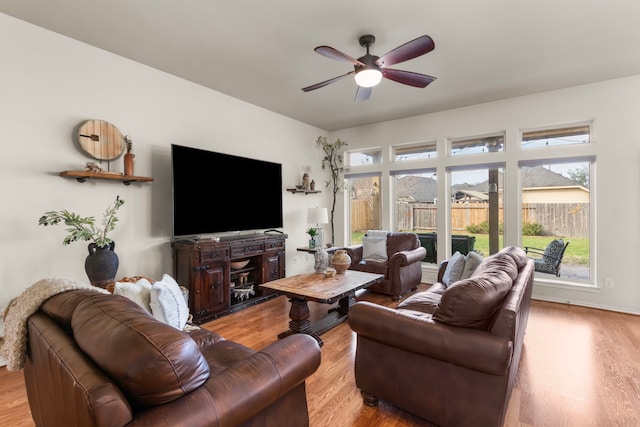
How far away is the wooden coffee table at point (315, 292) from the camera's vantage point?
2.79 m

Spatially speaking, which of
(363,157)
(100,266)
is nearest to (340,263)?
(100,266)

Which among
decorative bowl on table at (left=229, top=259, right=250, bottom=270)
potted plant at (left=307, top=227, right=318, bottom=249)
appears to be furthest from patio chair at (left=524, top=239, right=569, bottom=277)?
decorative bowl on table at (left=229, top=259, right=250, bottom=270)

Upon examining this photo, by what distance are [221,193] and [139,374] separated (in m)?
3.12

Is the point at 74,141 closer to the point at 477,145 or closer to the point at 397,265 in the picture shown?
the point at 397,265

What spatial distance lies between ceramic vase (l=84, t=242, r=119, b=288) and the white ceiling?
193cm

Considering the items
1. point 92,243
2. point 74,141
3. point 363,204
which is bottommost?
point 92,243

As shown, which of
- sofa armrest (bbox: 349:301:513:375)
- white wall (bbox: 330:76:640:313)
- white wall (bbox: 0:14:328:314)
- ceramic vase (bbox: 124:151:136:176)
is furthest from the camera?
white wall (bbox: 330:76:640:313)

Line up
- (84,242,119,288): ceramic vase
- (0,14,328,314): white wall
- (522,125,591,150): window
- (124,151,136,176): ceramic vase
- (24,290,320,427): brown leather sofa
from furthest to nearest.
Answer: (522,125,591,150): window < (124,151,136,176): ceramic vase < (84,242,119,288): ceramic vase < (0,14,328,314): white wall < (24,290,320,427): brown leather sofa

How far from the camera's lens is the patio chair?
4137mm

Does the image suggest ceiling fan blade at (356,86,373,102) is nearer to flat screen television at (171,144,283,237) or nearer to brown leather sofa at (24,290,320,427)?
flat screen television at (171,144,283,237)

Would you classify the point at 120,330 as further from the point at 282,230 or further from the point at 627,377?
the point at 282,230

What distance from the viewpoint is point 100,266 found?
267 centimetres

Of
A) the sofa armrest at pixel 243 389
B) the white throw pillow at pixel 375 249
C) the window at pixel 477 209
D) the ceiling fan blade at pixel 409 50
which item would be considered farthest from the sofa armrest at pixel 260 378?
the window at pixel 477 209

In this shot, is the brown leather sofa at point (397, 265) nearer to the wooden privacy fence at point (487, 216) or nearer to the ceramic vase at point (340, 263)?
the wooden privacy fence at point (487, 216)
